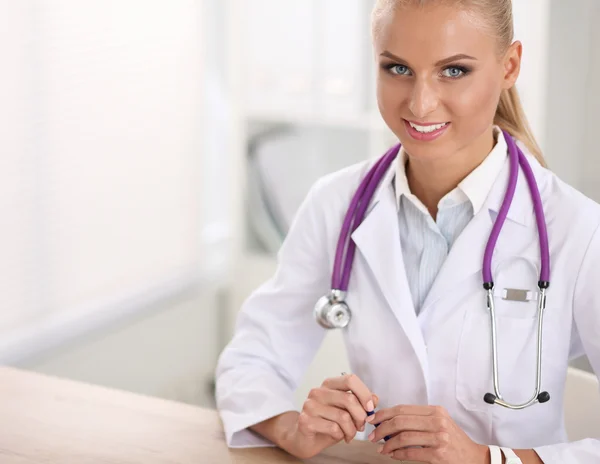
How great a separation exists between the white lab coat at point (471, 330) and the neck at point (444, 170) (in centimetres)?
5

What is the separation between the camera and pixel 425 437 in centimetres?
115

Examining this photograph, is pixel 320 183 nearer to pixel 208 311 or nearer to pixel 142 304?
pixel 142 304

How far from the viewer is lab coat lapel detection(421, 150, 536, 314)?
4.33ft

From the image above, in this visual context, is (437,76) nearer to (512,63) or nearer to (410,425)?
(512,63)

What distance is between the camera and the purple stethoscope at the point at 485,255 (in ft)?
4.09

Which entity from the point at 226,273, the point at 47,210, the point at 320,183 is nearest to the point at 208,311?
the point at 226,273

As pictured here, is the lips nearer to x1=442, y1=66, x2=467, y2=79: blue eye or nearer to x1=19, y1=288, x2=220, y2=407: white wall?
x1=442, y1=66, x2=467, y2=79: blue eye

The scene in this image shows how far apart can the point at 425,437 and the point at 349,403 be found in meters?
0.11

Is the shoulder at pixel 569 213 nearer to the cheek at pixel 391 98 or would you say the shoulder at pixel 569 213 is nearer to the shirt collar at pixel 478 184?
the shirt collar at pixel 478 184

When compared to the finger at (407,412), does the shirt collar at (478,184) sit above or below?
above

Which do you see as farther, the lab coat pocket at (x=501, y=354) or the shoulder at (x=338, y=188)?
the shoulder at (x=338, y=188)

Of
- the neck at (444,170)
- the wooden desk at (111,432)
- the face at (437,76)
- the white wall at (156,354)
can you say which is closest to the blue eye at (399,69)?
the face at (437,76)

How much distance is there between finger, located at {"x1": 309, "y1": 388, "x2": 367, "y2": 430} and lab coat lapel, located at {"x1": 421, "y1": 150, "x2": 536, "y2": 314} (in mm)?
220

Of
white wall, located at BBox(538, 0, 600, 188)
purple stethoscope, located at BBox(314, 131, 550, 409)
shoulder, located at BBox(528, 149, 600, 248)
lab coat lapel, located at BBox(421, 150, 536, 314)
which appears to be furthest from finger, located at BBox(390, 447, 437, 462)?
white wall, located at BBox(538, 0, 600, 188)
